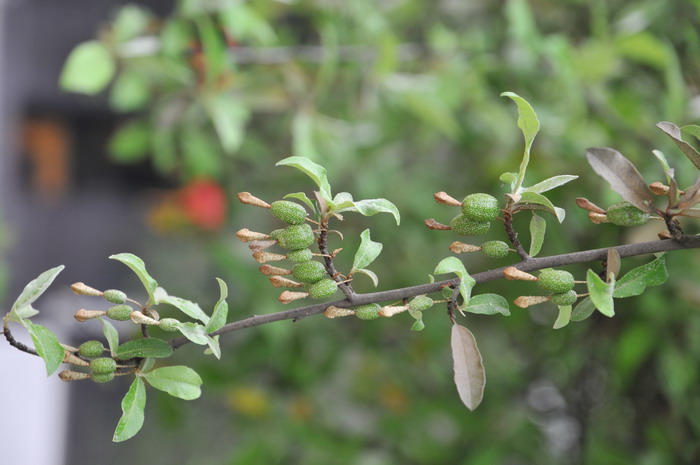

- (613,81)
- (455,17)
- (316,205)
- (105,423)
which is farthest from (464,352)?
(105,423)

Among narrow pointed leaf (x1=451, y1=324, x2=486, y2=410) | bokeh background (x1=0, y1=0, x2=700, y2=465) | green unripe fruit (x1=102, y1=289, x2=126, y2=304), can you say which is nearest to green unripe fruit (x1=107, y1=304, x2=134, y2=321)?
green unripe fruit (x1=102, y1=289, x2=126, y2=304)

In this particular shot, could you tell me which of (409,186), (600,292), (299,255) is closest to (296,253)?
(299,255)

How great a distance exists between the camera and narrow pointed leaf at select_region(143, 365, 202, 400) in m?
0.27

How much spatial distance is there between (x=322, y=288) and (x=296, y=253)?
0.6 inches

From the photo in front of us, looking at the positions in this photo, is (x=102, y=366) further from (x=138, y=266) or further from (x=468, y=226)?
(x=468, y=226)

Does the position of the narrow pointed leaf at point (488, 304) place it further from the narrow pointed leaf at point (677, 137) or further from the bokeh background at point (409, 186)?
the bokeh background at point (409, 186)

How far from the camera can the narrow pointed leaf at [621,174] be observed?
24 cm

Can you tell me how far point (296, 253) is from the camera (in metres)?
0.25

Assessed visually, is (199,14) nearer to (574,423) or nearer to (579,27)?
(579,27)

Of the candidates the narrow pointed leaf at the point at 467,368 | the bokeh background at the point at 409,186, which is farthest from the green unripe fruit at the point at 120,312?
the bokeh background at the point at 409,186

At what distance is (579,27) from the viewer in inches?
32.1

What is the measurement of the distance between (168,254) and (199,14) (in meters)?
0.88

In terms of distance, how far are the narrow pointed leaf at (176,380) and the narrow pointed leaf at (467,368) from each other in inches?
3.8

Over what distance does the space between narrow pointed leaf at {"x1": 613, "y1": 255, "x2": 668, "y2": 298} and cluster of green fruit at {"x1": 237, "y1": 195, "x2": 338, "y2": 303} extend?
105 mm
